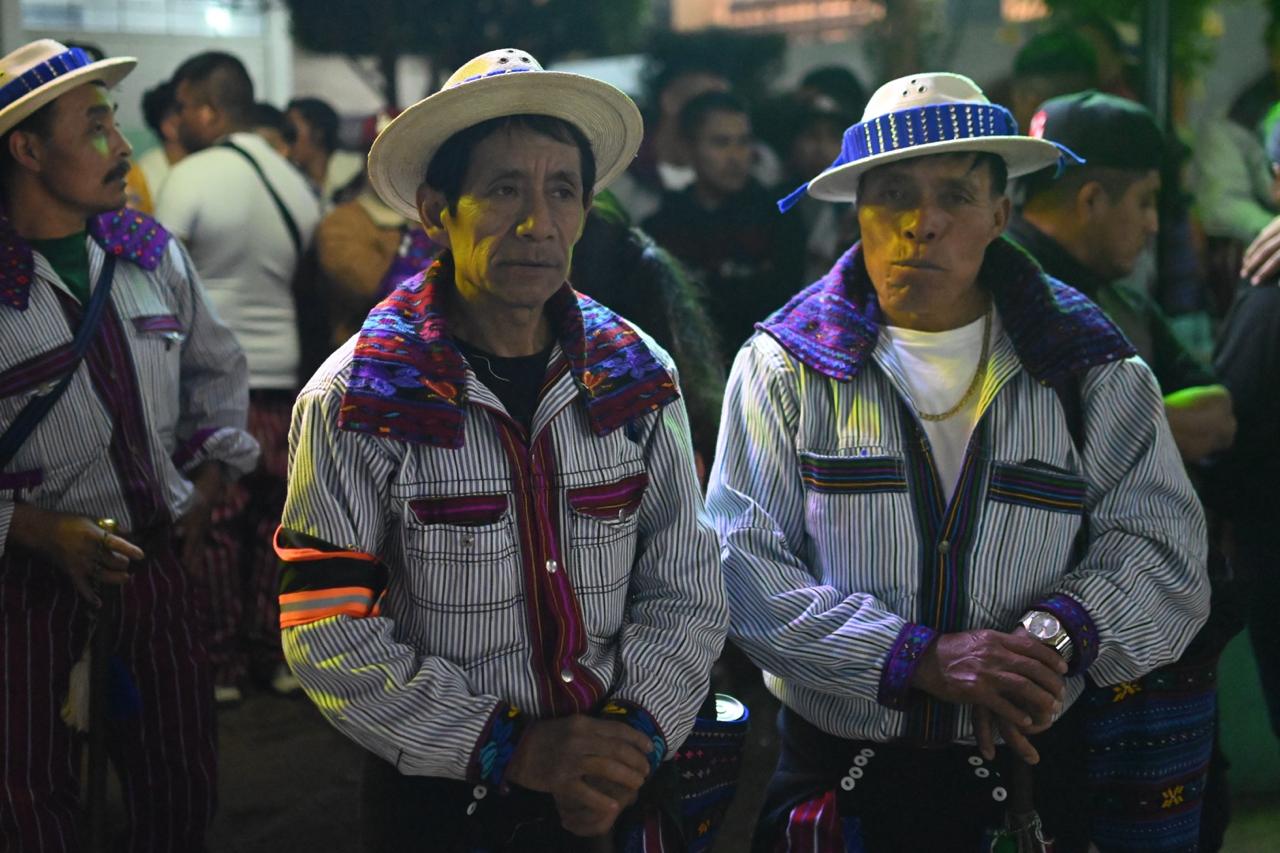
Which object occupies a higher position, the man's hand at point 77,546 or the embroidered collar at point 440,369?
the embroidered collar at point 440,369

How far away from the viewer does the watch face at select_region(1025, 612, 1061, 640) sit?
97.2 inches

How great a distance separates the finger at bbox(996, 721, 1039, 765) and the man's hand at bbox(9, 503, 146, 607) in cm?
176

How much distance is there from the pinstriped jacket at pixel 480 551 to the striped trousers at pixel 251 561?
3.14 meters

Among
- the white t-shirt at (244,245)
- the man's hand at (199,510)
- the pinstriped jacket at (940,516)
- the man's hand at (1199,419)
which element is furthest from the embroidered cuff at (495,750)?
the white t-shirt at (244,245)

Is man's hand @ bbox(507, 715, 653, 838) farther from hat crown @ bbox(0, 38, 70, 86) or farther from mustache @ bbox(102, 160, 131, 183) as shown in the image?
hat crown @ bbox(0, 38, 70, 86)

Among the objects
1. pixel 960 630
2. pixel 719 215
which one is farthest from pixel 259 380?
pixel 960 630

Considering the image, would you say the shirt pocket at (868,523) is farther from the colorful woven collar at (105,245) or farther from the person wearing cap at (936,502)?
the colorful woven collar at (105,245)

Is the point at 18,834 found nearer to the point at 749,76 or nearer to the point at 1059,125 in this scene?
the point at 1059,125

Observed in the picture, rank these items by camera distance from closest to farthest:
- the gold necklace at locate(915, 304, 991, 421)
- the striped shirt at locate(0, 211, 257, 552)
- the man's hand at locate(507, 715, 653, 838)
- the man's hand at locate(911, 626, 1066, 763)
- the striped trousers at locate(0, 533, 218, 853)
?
the man's hand at locate(507, 715, 653, 838), the man's hand at locate(911, 626, 1066, 763), the gold necklace at locate(915, 304, 991, 421), the striped trousers at locate(0, 533, 218, 853), the striped shirt at locate(0, 211, 257, 552)

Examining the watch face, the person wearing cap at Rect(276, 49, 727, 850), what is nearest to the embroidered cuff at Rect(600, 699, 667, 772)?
the person wearing cap at Rect(276, 49, 727, 850)

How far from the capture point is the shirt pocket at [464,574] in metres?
2.25

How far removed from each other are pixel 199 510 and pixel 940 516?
5.92 ft

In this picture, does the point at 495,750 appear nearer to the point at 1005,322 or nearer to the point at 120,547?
the point at 120,547

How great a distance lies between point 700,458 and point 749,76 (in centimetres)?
427
